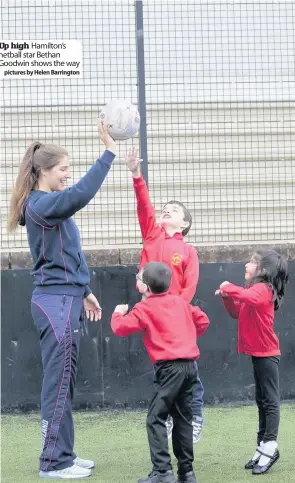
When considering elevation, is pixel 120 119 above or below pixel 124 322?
above

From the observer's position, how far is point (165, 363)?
504 cm

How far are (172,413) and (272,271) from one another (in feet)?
3.32

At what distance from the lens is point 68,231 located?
5.36 metres

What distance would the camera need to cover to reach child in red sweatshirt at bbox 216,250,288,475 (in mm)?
5395

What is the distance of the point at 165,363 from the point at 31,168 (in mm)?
1278

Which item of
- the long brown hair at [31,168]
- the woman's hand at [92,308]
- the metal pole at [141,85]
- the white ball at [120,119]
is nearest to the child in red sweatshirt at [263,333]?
the woman's hand at [92,308]

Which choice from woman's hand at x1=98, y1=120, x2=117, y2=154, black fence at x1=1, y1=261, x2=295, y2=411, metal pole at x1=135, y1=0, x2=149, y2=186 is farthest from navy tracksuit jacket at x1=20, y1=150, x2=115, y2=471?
metal pole at x1=135, y1=0, x2=149, y2=186

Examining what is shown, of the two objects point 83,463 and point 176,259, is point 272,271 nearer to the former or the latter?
point 176,259

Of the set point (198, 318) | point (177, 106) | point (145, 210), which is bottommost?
point (198, 318)

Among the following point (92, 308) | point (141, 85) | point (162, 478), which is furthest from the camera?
point (141, 85)

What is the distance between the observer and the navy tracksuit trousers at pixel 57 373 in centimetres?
530

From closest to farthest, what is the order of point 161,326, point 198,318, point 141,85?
point 161,326, point 198,318, point 141,85

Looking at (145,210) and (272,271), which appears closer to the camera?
(272,271)

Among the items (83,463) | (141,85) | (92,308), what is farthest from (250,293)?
(141,85)
